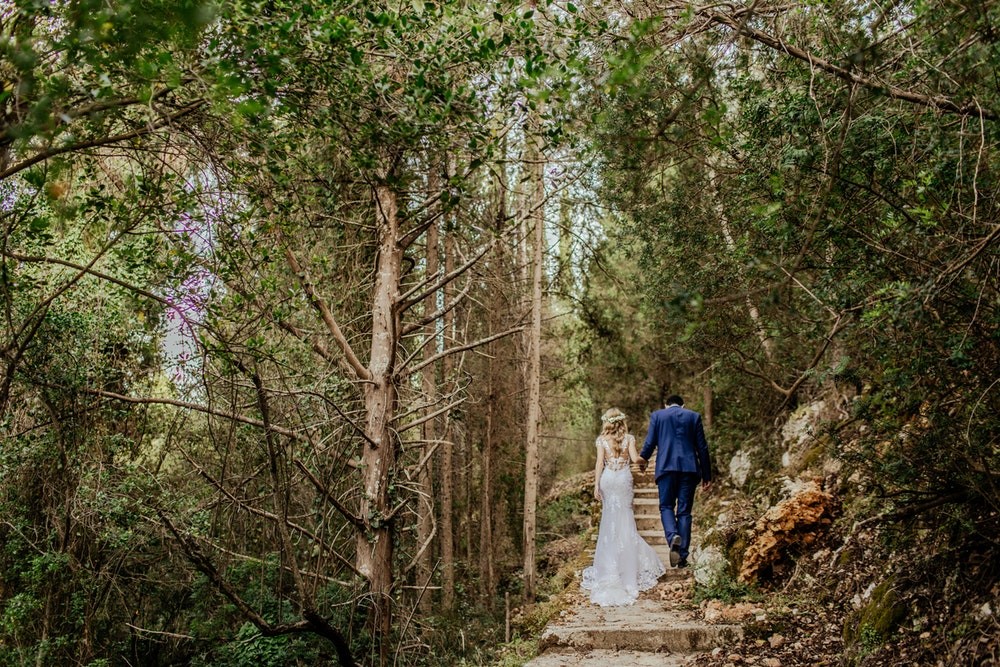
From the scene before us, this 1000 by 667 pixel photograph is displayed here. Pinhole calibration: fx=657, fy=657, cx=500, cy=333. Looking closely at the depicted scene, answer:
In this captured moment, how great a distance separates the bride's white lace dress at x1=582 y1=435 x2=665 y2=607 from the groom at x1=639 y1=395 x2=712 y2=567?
44 cm

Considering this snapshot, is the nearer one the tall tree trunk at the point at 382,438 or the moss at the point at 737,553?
the tall tree trunk at the point at 382,438

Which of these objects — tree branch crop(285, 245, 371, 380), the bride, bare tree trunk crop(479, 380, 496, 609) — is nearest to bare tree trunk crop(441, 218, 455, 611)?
bare tree trunk crop(479, 380, 496, 609)

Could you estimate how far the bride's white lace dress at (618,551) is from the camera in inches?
316

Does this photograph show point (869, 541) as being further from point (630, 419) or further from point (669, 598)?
point (630, 419)

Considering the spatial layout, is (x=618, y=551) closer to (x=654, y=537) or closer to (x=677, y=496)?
(x=677, y=496)

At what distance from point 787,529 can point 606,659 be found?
2501mm

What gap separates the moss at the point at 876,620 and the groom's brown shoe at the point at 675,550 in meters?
2.99

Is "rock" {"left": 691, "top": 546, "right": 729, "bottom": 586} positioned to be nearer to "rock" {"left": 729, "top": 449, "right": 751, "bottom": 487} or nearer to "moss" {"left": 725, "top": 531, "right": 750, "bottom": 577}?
"moss" {"left": 725, "top": 531, "right": 750, "bottom": 577}

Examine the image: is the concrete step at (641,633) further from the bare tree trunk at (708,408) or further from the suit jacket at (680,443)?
the bare tree trunk at (708,408)

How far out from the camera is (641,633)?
596cm

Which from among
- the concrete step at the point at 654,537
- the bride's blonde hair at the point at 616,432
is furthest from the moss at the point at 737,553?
the concrete step at the point at 654,537

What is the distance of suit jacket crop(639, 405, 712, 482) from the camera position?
8047 mm

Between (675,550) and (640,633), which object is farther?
(675,550)

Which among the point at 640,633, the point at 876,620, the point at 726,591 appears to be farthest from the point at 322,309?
the point at 876,620
